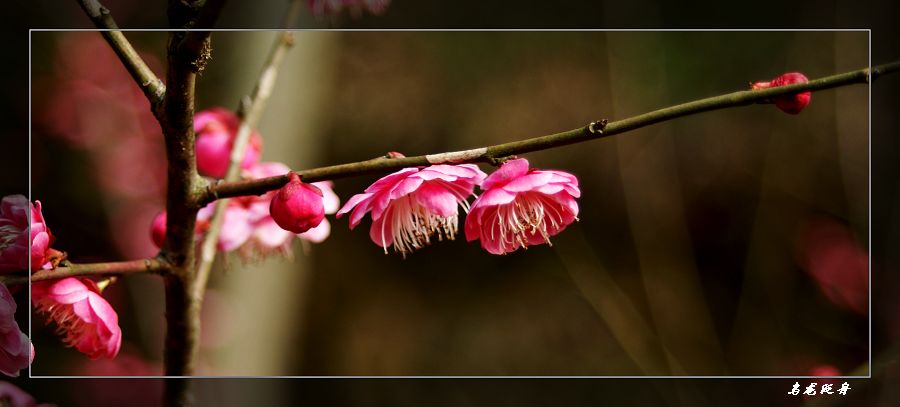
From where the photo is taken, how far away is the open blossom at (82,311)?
56 centimetres

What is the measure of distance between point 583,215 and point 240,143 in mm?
727

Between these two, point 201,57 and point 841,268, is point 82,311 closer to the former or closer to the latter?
point 201,57

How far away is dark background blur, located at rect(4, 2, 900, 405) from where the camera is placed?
40.6 inches

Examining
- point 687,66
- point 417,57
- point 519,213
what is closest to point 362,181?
point 417,57

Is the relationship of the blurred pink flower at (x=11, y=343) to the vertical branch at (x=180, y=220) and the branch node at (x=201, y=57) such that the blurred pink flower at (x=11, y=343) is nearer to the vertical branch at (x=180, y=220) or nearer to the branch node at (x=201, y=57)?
the vertical branch at (x=180, y=220)

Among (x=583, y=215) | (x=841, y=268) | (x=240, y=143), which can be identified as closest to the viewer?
(x=240, y=143)

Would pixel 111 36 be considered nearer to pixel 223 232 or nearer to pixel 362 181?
pixel 223 232

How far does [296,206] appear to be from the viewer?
0.50 m

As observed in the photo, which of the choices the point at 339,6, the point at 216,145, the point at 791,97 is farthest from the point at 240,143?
the point at 791,97

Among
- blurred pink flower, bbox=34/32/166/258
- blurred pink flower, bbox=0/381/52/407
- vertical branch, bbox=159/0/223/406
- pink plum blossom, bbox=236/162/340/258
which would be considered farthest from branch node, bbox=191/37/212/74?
blurred pink flower, bbox=34/32/166/258

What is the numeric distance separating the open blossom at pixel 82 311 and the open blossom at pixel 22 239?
23mm

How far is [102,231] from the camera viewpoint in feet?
3.78

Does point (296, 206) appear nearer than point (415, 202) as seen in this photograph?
Yes

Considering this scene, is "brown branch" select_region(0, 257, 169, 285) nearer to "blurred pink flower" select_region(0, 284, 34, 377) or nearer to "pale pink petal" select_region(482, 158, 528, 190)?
"blurred pink flower" select_region(0, 284, 34, 377)
